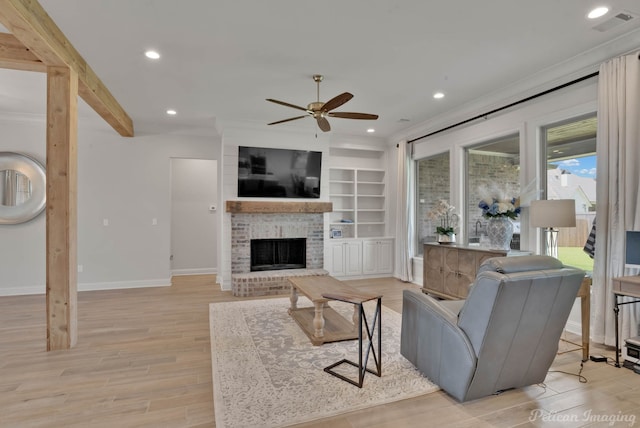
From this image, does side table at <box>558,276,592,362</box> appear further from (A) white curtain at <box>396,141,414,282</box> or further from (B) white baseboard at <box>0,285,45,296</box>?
(B) white baseboard at <box>0,285,45,296</box>

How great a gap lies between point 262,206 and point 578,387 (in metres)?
Answer: 4.62

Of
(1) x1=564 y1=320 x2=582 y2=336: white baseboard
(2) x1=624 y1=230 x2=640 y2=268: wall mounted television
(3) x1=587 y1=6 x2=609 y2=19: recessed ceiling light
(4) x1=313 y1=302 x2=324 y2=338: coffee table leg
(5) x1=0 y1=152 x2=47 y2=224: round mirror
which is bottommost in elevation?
(1) x1=564 y1=320 x2=582 y2=336: white baseboard

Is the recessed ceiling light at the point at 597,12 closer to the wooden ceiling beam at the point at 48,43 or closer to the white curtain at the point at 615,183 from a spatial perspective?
the white curtain at the point at 615,183

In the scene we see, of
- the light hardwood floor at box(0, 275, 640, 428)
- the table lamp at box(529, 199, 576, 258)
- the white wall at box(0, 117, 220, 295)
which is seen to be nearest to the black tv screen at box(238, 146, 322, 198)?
the white wall at box(0, 117, 220, 295)

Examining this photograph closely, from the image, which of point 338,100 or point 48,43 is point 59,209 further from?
point 338,100

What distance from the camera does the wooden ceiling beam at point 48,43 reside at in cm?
229

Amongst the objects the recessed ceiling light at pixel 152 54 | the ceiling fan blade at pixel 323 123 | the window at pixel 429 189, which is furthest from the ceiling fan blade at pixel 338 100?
the window at pixel 429 189

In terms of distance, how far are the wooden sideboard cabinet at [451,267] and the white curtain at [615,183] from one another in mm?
971

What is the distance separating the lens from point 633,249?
2725 mm

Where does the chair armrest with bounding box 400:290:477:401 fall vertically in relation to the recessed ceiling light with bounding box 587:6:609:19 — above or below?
below

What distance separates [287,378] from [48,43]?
10.7 ft

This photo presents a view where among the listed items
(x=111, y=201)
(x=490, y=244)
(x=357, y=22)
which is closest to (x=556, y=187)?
(x=490, y=244)

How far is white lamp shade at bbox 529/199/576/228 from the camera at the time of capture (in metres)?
3.16

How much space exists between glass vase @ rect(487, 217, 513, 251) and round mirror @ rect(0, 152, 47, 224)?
6783 millimetres
